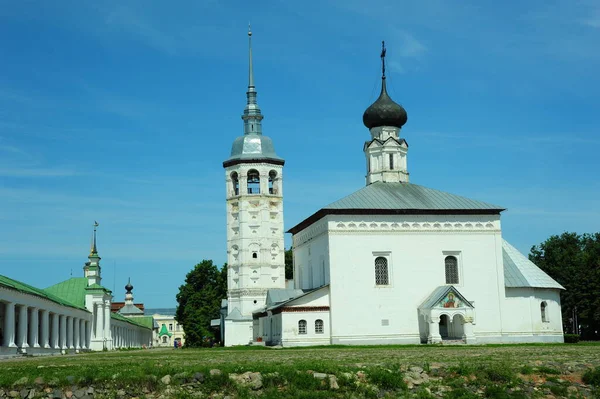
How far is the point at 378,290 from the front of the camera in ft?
144

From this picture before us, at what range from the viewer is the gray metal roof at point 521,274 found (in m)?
45.5

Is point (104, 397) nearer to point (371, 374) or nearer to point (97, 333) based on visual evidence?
point (371, 374)

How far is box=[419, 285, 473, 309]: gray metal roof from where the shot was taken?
43122mm

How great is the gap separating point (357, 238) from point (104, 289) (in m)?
28.4

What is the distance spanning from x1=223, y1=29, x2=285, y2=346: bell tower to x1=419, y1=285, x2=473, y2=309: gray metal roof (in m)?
20.3

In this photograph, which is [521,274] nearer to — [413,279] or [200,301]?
[413,279]

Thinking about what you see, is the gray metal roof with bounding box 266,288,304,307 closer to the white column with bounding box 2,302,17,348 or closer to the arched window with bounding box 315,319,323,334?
the arched window with bounding box 315,319,323,334

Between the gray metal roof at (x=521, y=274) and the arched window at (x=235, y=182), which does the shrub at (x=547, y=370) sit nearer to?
the gray metal roof at (x=521, y=274)

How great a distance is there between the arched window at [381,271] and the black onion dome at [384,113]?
35.7 feet

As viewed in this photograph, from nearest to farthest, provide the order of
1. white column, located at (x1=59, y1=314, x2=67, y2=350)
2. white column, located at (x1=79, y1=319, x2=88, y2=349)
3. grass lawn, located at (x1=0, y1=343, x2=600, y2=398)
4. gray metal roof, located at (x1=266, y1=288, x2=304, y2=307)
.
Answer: grass lawn, located at (x1=0, y1=343, x2=600, y2=398), gray metal roof, located at (x1=266, y1=288, x2=304, y2=307), white column, located at (x1=59, y1=314, x2=67, y2=350), white column, located at (x1=79, y1=319, x2=88, y2=349)

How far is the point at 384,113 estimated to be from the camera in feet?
168

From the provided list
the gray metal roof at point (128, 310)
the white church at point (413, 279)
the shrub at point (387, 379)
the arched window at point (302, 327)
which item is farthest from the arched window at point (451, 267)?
the gray metal roof at point (128, 310)

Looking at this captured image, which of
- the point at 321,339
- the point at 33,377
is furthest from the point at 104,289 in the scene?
the point at 33,377

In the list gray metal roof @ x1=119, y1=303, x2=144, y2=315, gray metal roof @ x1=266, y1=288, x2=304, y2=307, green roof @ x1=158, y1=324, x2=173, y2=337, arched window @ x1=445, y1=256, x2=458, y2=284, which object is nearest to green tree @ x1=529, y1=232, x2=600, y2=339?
arched window @ x1=445, y1=256, x2=458, y2=284
